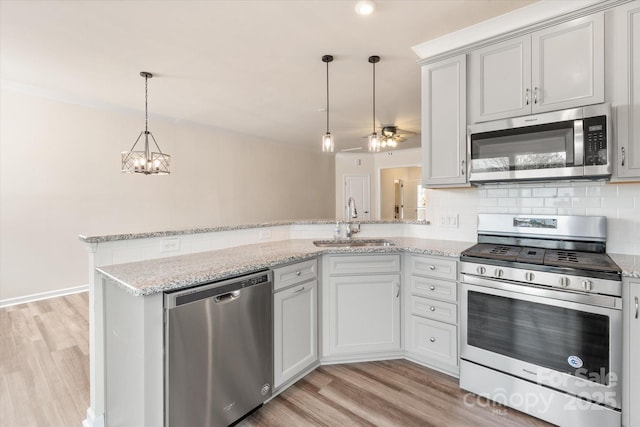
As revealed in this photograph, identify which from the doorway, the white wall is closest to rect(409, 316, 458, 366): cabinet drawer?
the white wall

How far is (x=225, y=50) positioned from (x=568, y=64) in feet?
8.71

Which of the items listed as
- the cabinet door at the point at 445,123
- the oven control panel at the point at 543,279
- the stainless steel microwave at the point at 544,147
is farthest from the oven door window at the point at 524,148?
the oven control panel at the point at 543,279

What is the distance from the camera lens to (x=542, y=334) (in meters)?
1.74

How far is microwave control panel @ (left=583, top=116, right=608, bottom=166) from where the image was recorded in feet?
5.78

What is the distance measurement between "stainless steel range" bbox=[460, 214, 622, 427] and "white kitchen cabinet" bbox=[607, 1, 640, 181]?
1.45ft

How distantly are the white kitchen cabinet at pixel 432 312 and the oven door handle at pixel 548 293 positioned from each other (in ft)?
0.62

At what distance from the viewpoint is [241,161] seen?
Answer: 242 inches

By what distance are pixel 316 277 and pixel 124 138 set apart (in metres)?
4.07

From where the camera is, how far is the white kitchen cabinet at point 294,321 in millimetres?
1951

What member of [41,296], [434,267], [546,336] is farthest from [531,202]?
[41,296]

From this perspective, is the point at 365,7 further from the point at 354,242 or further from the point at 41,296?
the point at 41,296

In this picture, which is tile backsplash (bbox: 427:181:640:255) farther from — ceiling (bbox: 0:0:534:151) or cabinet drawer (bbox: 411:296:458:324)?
ceiling (bbox: 0:0:534:151)

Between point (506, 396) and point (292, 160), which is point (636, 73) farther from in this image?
point (292, 160)

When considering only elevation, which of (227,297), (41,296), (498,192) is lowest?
(41,296)
